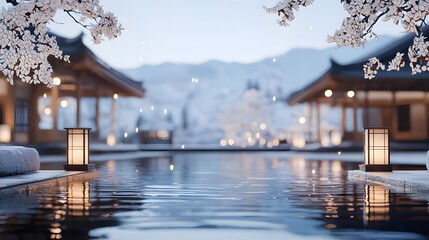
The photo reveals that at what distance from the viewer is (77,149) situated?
14883 millimetres

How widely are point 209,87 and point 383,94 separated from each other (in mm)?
69136

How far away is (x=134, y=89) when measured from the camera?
3756 centimetres

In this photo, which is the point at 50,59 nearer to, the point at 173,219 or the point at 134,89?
the point at 134,89

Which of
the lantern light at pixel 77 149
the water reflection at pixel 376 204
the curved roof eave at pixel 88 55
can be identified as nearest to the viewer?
the water reflection at pixel 376 204

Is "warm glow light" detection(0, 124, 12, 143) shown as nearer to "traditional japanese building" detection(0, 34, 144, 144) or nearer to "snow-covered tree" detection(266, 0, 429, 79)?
"traditional japanese building" detection(0, 34, 144, 144)

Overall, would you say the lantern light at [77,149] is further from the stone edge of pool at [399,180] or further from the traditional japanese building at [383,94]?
the traditional japanese building at [383,94]

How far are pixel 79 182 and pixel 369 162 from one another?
269 inches

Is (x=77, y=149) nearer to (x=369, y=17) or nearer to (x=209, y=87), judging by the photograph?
(x=369, y=17)

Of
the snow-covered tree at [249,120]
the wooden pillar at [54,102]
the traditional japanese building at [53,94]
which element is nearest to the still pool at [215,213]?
the traditional japanese building at [53,94]

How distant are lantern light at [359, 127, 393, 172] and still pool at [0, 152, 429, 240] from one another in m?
3.06

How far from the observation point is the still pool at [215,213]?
18.4 feet

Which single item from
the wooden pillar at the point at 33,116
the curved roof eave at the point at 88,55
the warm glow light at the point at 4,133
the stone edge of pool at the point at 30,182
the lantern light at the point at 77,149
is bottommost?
the stone edge of pool at the point at 30,182

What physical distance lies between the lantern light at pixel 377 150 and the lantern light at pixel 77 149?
6892 mm

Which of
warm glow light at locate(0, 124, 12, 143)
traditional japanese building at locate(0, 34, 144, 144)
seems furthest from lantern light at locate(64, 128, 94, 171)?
warm glow light at locate(0, 124, 12, 143)
